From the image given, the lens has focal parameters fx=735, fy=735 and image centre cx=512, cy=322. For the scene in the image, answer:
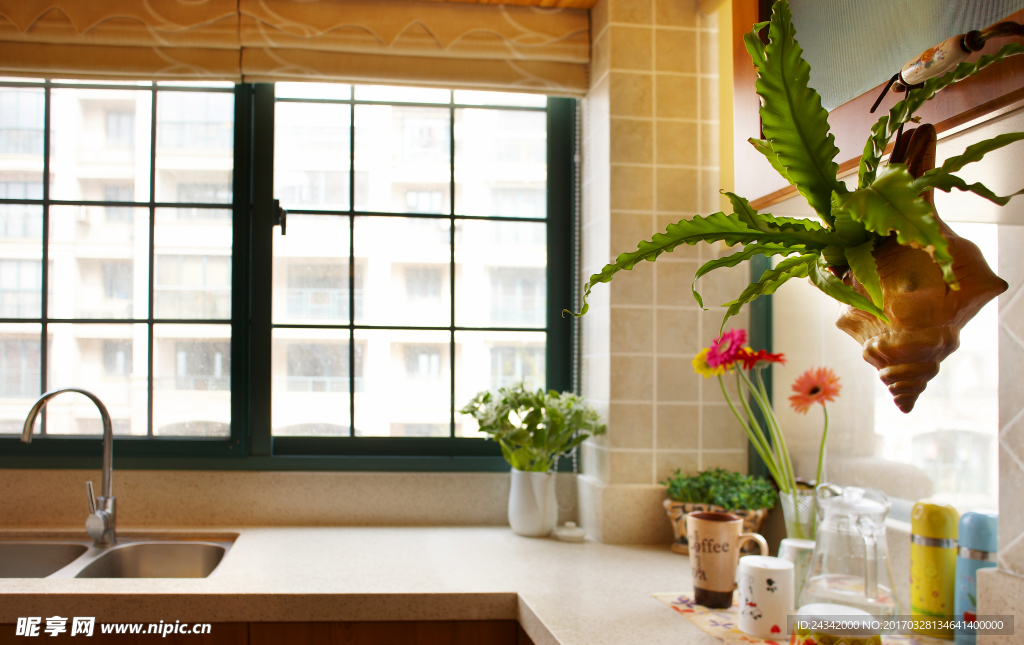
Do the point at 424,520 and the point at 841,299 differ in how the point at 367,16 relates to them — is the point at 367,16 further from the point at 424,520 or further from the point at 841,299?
the point at 841,299

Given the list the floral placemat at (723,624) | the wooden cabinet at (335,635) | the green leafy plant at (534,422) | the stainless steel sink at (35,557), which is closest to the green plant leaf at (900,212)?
the floral placemat at (723,624)

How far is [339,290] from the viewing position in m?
2.12

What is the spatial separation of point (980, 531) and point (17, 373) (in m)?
2.25

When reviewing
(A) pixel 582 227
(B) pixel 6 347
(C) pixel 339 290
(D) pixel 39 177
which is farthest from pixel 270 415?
(A) pixel 582 227

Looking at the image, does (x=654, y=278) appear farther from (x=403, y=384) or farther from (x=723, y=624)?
(x=723, y=624)

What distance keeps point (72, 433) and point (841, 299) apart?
6.71 feet

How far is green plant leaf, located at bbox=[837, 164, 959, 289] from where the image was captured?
56cm

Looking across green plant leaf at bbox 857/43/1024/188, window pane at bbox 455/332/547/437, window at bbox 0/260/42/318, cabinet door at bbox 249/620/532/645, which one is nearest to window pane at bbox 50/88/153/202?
window at bbox 0/260/42/318

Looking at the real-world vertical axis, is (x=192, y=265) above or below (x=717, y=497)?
above

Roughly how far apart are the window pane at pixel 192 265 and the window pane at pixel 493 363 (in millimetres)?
684

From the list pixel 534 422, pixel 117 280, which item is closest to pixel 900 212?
pixel 534 422

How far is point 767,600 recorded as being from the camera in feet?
3.92

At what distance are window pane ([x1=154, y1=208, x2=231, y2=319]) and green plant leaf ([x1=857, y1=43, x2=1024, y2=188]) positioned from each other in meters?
1.77

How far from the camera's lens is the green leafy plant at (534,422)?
1.90 meters
